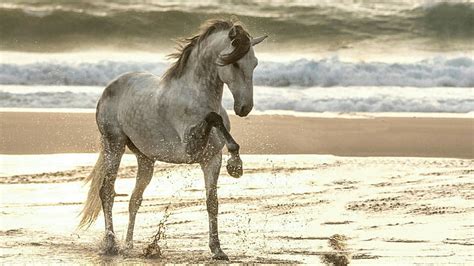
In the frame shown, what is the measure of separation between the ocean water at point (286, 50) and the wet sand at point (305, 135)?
185cm

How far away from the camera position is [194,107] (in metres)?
7.51

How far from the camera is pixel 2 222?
9203 millimetres

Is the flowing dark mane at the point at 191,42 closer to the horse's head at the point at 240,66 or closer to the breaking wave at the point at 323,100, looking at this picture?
the horse's head at the point at 240,66

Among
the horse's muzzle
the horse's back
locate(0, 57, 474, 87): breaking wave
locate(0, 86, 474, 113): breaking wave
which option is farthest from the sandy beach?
locate(0, 57, 474, 87): breaking wave

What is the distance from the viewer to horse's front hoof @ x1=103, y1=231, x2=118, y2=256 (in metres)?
8.05

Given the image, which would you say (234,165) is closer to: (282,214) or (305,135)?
(282,214)

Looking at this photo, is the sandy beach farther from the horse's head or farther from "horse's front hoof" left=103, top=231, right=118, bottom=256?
the horse's head

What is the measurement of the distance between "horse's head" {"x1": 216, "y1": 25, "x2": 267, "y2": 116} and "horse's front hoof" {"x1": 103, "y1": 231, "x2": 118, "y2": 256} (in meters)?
1.57

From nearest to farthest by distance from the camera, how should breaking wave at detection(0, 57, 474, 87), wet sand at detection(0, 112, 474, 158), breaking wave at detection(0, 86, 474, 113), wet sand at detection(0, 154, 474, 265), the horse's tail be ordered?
wet sand at detection(0, 154, 474, 265)
the horse's tail
wet sand at detection(0, 112, 474, 158)
breaking wave at detection(0, 86, 474, 113)
breaking wave at detection(0, 57, 474, 87)

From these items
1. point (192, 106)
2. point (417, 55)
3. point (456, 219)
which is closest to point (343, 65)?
point (417, 55)

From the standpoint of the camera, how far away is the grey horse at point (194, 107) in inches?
287

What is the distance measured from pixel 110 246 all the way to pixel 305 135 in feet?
25.5

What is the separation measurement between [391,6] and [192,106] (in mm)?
22121

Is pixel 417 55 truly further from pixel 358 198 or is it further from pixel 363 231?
pixel 363 231
